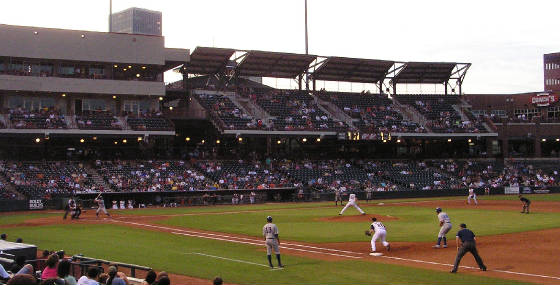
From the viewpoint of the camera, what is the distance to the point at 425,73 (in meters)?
83.4

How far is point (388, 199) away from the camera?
6266cm

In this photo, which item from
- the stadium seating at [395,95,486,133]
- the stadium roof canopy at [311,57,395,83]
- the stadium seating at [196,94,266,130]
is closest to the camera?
the stadium seating at [196,94,266,130]

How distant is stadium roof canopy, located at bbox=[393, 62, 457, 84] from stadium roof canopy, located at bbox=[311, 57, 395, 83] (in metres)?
2.69

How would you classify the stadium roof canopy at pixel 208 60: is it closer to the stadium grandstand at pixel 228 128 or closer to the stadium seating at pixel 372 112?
the stadium grandstand at pixel 228 128

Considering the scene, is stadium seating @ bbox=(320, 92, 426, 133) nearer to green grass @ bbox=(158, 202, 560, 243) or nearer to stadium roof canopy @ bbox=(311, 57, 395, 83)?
stadium roof canopy @ bbox=(311, 57, 395, 83)

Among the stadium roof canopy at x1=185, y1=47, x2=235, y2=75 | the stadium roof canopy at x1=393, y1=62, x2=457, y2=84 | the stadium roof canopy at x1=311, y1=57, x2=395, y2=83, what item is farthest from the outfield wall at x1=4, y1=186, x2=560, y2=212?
the stadium roof canopy at x1=393, y1=62, x2=457, y2=84

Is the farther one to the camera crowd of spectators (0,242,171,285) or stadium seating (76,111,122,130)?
stadium seating (76,111,122,130)

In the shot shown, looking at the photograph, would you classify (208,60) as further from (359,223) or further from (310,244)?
(310,244)

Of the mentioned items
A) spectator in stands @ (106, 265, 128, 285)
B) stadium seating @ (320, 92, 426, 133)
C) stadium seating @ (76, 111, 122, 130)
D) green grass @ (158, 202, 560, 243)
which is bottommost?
green grass @ (158, 202, 560, 243)

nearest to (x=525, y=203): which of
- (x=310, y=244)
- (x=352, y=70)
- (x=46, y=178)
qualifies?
(x=310, y=244)

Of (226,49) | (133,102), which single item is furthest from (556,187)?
(133,102)

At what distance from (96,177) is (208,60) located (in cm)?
2115

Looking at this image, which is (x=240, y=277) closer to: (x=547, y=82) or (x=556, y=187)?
(x=556, y=187)

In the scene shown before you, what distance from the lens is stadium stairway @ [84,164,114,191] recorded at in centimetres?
5465
